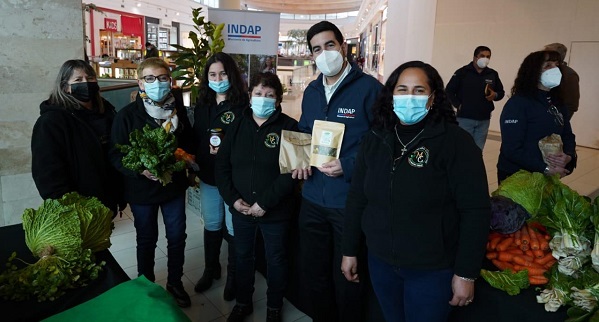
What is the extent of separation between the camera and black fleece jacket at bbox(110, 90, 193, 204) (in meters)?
2.45

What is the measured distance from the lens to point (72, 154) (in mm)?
2268

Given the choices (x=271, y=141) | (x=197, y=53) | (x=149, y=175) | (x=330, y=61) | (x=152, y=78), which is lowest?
(x=149, y=175)

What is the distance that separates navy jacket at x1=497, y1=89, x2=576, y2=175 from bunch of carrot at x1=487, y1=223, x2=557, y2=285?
1.01 m

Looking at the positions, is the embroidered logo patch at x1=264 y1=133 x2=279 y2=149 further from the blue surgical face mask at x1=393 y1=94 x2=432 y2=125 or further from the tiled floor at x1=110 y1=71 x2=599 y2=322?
the tiled floor at x1=110 y1=71 x2=599 y2=322

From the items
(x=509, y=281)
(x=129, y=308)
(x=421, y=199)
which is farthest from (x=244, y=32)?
(x=129, y=308)

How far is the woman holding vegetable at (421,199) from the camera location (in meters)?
1.57

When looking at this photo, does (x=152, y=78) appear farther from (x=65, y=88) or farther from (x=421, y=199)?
(x=421, y=199)

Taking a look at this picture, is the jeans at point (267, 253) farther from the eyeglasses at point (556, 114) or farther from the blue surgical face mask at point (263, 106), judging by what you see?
the eyeglasses at point (556, 114)

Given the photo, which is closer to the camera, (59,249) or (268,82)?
(59,249)

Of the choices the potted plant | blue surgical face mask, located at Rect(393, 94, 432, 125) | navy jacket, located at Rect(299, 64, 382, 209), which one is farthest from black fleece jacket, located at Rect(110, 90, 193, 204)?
the potted plant

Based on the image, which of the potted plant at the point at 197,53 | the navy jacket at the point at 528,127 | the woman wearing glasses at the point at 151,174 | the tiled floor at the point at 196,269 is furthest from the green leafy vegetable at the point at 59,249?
the potted plant at the point at 197,53

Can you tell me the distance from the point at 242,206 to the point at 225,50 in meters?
3.77

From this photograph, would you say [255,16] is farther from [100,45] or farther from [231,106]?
[100,45]

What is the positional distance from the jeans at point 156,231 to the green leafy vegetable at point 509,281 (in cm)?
185
